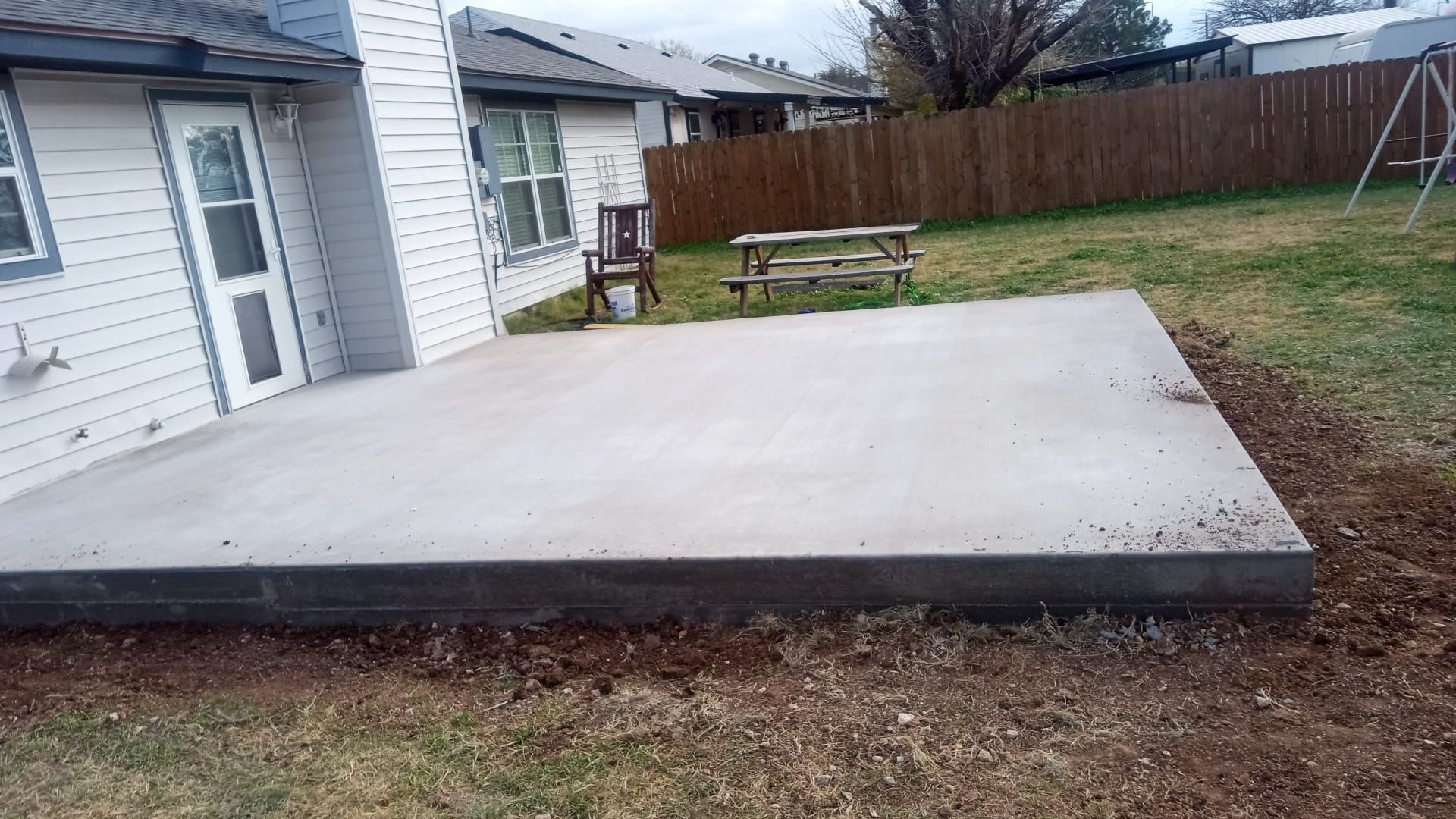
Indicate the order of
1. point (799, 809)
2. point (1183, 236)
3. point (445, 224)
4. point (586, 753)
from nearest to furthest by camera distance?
point (799, 809)
point (586, 753)
point (445, 224)
point (1183, 236)

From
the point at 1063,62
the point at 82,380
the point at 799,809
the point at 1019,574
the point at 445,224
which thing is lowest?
the point at 799,809

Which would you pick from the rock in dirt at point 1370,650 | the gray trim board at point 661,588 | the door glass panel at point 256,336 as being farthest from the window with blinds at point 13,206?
the rock in dirt at point 1370,650

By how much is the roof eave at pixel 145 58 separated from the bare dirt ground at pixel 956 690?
273 centimetres

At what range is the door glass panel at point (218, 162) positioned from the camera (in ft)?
20.7

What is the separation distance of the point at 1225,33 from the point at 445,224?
23.9 meters

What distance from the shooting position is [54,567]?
396cm

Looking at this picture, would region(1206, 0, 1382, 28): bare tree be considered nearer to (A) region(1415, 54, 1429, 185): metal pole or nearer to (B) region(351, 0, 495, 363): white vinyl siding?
(A) region(1415, 54, 1429, 185): metal pole

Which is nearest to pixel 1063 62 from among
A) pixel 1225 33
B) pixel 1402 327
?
pixel 1225 33

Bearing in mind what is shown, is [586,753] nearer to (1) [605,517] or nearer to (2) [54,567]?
(1) [605,517]

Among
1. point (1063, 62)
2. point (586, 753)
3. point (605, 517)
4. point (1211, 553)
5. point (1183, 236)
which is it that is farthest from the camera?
point (1063, 62)

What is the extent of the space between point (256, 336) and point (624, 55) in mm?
17286

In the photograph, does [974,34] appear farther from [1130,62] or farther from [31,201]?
[31,201]

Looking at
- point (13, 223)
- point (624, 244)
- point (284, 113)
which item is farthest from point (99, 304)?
point (624, 244)

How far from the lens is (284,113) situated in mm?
7012
